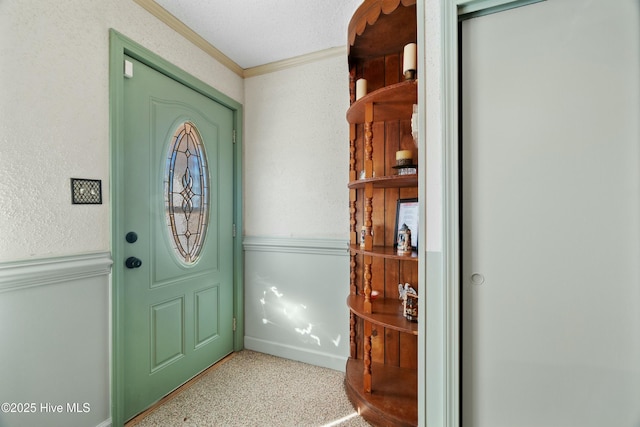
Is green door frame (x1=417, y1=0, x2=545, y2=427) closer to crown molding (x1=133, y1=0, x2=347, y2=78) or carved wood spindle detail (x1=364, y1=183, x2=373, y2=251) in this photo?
carved wood spindle detail (x1=364, y1=183, x2=373, y2=251)

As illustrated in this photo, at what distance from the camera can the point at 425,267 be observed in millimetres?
1141

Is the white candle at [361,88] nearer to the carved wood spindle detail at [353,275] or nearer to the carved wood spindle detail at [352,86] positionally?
the carved wood spindle detail at [352,86]

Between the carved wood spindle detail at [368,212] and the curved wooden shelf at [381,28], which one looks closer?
the curved wooden shelf at [381,28]

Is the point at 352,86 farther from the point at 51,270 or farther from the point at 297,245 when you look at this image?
the point at 51,270

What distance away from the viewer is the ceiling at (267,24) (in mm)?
1672

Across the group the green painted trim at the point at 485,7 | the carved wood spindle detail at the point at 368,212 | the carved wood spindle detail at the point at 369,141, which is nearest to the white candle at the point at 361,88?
the carved wood spindle detail at the point at 369,141

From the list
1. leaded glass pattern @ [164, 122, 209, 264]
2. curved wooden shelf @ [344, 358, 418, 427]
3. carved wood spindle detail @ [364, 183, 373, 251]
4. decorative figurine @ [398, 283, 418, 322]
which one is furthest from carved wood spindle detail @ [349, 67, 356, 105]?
curved wooden shelf @ [344, 358, 418, 427]

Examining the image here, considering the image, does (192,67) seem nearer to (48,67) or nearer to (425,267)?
(48,67)

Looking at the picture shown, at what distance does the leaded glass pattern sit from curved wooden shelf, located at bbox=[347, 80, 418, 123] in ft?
3.70

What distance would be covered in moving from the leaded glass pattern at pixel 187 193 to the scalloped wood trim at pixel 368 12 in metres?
1.25

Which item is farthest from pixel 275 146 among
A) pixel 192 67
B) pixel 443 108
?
pixel 443 108

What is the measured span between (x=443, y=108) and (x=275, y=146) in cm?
151

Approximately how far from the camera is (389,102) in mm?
1614

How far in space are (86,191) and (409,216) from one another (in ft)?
5.79
